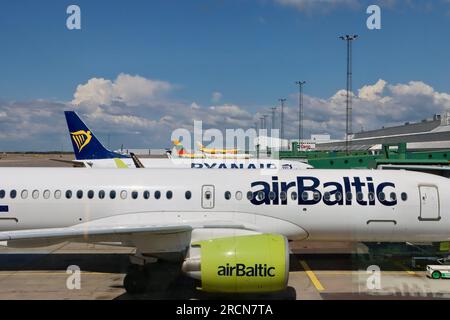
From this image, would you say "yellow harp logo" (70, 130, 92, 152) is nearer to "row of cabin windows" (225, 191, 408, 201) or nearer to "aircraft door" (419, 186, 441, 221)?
"row of cabin windows" (225, 191, 408, 201)

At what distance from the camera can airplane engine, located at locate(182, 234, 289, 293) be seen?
30.0 ft

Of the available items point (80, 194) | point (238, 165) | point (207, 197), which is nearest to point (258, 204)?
point (207, 197)

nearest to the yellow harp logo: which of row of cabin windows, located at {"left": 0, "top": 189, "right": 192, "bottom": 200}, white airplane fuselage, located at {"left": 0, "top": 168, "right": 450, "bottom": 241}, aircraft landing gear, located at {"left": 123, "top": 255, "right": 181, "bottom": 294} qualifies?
white airplane fuselage, located at {"left": 0, "top": 168, "right": 450, "bottom": 241}

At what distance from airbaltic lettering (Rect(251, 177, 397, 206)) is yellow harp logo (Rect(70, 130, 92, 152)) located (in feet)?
91.9

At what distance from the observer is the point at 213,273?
9.19m

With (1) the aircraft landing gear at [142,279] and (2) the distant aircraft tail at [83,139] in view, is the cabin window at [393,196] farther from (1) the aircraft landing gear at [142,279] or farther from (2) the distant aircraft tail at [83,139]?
(2) the distant aircraft tail at [83,139]

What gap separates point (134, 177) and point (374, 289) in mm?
7756

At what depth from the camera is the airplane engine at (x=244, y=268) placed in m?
9.15

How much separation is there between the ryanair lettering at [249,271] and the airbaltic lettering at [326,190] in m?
3.24

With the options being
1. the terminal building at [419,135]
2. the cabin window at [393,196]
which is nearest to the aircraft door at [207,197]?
the cabin window at [393,196]

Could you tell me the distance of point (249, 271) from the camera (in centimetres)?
915
